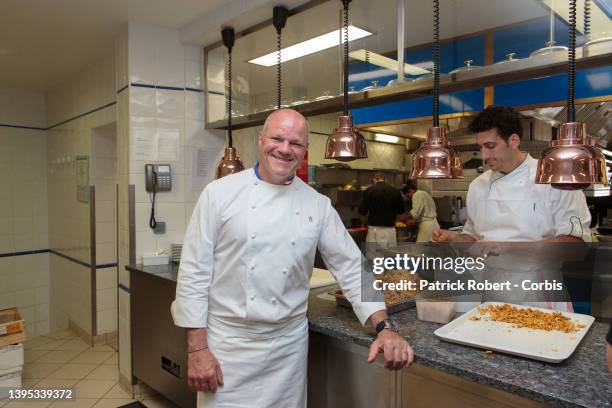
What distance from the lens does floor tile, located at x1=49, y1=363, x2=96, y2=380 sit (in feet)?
13.0

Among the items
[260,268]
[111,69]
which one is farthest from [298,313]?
[111,69]

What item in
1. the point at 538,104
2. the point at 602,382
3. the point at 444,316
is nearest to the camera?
the point at 602,382

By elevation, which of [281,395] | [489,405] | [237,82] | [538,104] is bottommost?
[281,395]

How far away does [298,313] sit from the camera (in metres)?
1.88

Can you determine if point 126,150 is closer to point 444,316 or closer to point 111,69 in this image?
point 111,69

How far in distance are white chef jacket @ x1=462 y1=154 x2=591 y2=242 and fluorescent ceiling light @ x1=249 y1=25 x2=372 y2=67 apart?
1.20 m

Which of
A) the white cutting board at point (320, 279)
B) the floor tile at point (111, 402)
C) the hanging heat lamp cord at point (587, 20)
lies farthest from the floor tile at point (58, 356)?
the hanging heat lamp cord at point (587, 20)

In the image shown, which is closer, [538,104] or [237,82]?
[538,104]

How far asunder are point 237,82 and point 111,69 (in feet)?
4.63

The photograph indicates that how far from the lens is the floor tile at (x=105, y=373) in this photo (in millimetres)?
3917

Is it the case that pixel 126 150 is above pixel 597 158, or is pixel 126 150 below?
above

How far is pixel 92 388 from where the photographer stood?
3.71 meters

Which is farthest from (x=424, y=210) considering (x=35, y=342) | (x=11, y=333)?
(x=35, y=342)

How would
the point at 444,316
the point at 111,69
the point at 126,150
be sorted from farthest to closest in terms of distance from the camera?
the point at 111,69
the point at 126,150
the point at 444,316
